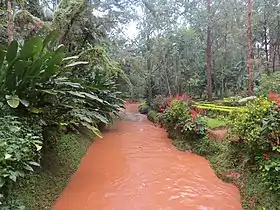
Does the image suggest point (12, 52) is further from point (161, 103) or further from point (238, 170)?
point (161, 103)

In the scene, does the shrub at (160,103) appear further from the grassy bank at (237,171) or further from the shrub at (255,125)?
the shrub at (255,125)

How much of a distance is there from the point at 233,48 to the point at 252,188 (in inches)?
720

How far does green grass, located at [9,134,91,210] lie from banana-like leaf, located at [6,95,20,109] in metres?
1.06

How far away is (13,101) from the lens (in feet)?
13.0

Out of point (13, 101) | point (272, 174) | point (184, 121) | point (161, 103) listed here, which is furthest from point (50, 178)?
point (161, 103)

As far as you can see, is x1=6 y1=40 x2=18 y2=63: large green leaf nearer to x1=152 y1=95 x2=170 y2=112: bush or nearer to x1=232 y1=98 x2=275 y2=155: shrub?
x1=232 y1=98 x2=275 y2=155: shrub

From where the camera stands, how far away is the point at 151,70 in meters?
20.9

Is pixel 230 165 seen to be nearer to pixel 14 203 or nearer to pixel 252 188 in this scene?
pixel 252 188

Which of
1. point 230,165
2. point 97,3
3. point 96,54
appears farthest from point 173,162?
point 97,3

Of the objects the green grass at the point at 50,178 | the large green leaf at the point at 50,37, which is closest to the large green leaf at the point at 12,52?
the large green leaf at the point at 50,37

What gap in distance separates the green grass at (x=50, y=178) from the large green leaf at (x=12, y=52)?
1.74 meters

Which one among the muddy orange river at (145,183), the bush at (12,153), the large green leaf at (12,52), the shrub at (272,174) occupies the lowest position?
the muddy orange river at (145,183)

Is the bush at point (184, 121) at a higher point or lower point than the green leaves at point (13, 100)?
lower

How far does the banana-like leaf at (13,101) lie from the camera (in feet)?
12.7
